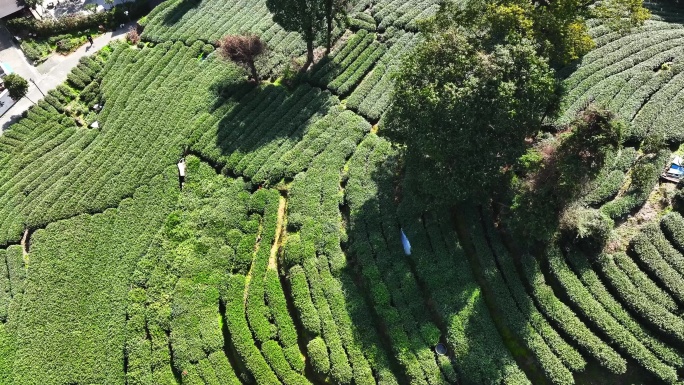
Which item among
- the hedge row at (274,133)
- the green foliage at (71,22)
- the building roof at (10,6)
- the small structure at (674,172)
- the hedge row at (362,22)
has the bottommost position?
the small structure at (674,172)

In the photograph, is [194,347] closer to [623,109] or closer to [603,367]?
[603,367]

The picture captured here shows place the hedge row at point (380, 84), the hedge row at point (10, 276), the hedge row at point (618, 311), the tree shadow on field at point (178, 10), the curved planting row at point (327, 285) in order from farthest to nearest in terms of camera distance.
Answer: the tree shadow on field at point (178, 10)
the hedge row at point (380, 84)
the hedge row at point (10, 276)
the curved planting row at point (327, 285)
the hedge row at point (618, 311)

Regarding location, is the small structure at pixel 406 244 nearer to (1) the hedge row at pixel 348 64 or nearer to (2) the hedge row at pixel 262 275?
(2) the hedge row at pixel 262 275

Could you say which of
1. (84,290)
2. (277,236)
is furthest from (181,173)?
(277,236)

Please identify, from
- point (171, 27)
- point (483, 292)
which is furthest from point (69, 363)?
point (171, 27)

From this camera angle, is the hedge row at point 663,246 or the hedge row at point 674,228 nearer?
the hedge row at point 663,246

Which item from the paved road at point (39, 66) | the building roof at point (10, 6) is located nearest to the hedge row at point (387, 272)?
the paved road at point (39, 66)
